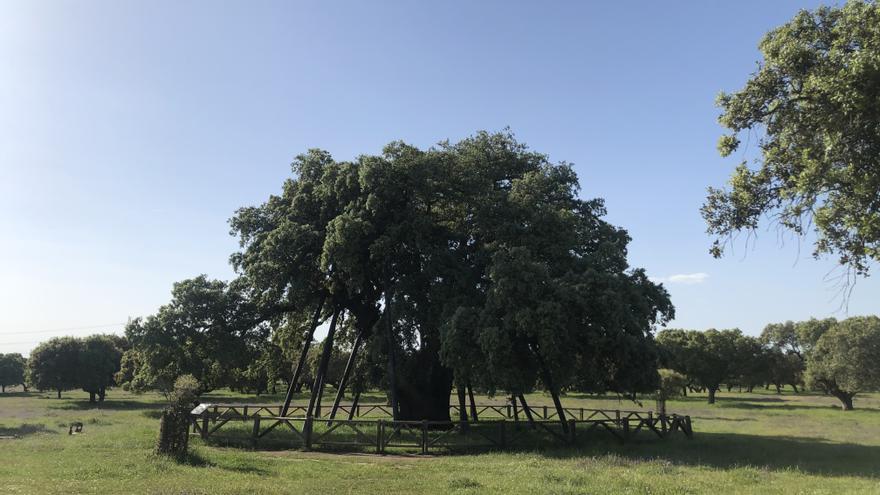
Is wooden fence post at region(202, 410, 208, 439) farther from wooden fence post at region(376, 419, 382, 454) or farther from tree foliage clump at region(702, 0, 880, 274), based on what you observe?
tree foliage clump at region(702, 0, 880, 274)

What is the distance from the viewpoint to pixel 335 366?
66938mm

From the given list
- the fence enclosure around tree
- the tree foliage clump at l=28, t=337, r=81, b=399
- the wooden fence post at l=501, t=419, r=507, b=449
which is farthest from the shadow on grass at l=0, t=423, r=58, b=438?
the tree foliage clump at l=28, t=337, r=81, b=399

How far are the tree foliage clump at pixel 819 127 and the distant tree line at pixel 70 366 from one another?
82650mm

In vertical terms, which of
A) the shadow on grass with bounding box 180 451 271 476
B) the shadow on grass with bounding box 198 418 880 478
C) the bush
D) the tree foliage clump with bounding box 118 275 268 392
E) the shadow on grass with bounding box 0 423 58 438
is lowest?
the shadow on grass with bounding box 0 423 58 438

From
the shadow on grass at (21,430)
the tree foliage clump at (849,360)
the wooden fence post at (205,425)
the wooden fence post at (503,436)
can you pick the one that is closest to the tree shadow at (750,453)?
the wooden fence post at (503,436)

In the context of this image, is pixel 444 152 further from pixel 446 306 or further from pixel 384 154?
pixel 446 306

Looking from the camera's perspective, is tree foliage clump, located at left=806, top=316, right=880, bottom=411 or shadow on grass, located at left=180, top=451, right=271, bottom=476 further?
tree foliage clump, located at left=806, top=316, right=880, bottom=411

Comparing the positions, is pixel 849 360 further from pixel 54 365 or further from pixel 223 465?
pixel 54 365

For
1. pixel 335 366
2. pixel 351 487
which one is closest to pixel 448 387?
pixel 351 487

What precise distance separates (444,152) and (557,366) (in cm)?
1451

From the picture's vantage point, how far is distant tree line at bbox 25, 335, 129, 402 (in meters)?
73.7

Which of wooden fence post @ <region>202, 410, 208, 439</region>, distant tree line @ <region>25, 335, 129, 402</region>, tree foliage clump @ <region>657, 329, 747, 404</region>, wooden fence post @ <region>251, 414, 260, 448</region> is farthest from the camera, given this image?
tree foliage clump @ <region>657, 329, 747, 404</region>

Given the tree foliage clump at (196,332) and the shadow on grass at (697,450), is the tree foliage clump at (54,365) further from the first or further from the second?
the shadow on grass at (697,450)

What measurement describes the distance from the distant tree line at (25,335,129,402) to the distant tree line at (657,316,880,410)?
73.6 metres
